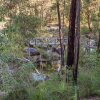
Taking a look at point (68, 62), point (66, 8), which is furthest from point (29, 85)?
point (66, 8)

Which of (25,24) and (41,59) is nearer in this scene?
(25,24)

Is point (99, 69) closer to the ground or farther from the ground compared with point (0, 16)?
closer to the ground

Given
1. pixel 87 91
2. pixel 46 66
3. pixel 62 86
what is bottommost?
pixel 46 66

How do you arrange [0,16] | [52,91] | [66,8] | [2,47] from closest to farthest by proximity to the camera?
[2,47] < [52,91] < [0,16] < [66,8]

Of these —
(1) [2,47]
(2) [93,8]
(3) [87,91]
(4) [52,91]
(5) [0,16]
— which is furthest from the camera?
(2) [93,8]

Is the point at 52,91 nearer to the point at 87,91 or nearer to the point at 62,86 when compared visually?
the point at 62,86

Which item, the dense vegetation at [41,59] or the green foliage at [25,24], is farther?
the green foliage at [25,24]

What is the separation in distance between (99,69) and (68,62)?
6.95 feet

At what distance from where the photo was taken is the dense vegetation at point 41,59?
785 cm

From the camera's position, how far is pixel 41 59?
23.7 meters

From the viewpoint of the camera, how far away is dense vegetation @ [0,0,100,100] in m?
7.85

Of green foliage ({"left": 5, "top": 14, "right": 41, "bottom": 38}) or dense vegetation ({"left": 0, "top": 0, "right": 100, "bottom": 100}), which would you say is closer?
dense vegetation ({"left": 0, "top": 0, "right": 100, "bottom": 100})

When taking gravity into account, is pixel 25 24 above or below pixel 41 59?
above

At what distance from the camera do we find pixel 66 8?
18500 millimetres
